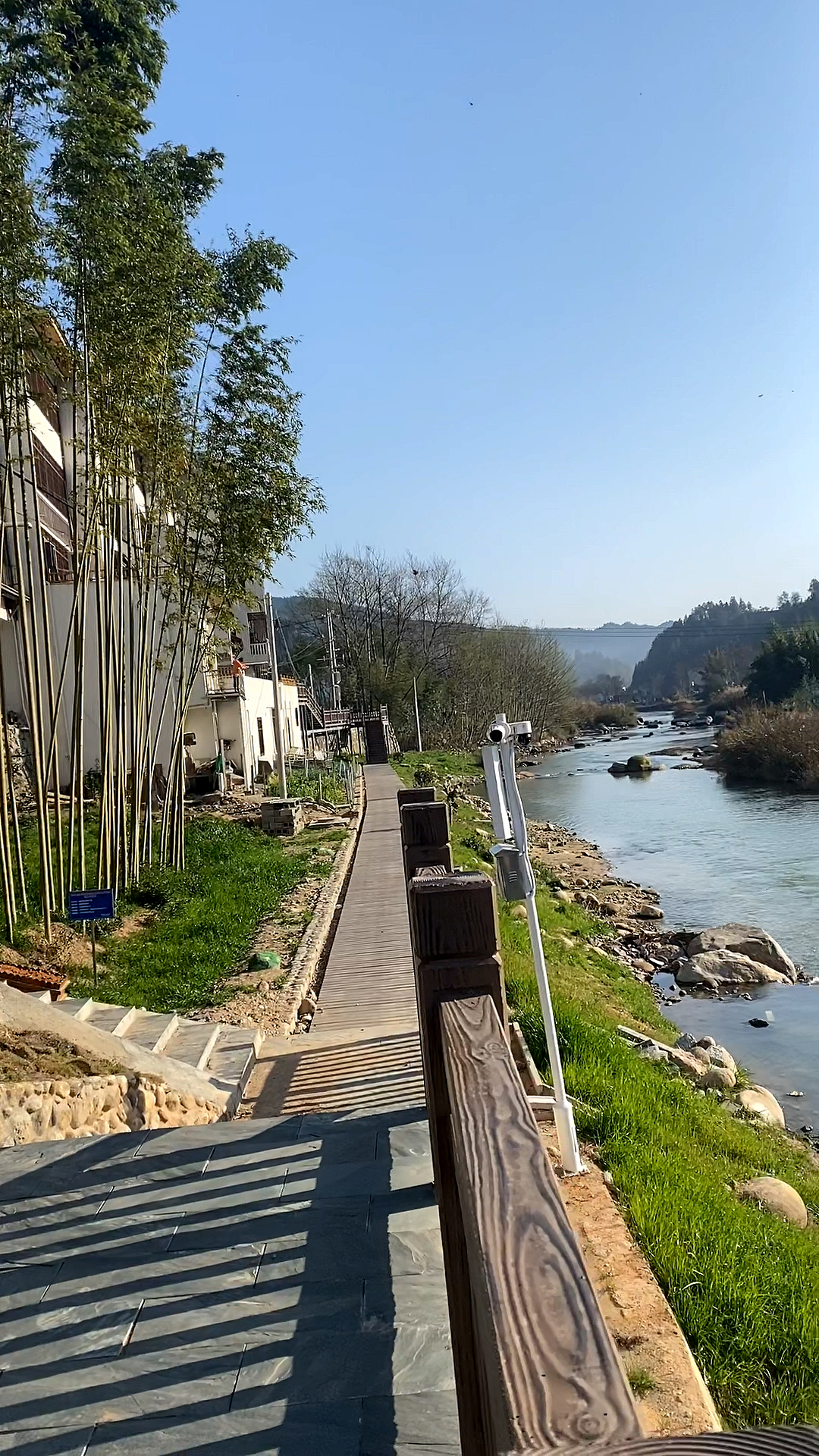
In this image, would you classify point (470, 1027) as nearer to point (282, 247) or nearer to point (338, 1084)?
point (338, 1084)

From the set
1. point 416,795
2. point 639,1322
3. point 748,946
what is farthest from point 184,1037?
point 748,946

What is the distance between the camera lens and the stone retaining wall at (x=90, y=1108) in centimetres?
446

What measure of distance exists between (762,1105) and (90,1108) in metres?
6.18

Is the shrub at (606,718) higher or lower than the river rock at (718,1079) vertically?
higher

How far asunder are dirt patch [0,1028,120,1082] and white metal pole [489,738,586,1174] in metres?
2.41

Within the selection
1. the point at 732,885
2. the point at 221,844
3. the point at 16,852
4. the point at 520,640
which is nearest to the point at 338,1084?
the point at 16,852

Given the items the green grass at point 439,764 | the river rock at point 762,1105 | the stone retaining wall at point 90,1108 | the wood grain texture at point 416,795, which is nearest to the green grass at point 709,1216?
the river rock at point 762,1105

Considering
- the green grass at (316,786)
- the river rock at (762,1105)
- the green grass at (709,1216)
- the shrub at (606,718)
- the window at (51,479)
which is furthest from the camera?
the shrub at (606,718)

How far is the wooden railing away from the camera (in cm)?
75

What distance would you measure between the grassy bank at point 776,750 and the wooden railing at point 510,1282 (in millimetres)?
35699

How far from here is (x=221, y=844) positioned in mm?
15336

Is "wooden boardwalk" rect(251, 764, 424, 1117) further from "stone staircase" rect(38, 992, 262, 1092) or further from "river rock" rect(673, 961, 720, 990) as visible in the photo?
"river rock" rect(673, 961, 720, 990)

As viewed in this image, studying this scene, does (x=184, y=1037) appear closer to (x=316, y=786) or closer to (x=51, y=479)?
(x=51, y=479)

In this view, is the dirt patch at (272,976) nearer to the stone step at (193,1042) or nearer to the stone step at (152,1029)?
the stone step at (193,1042)
